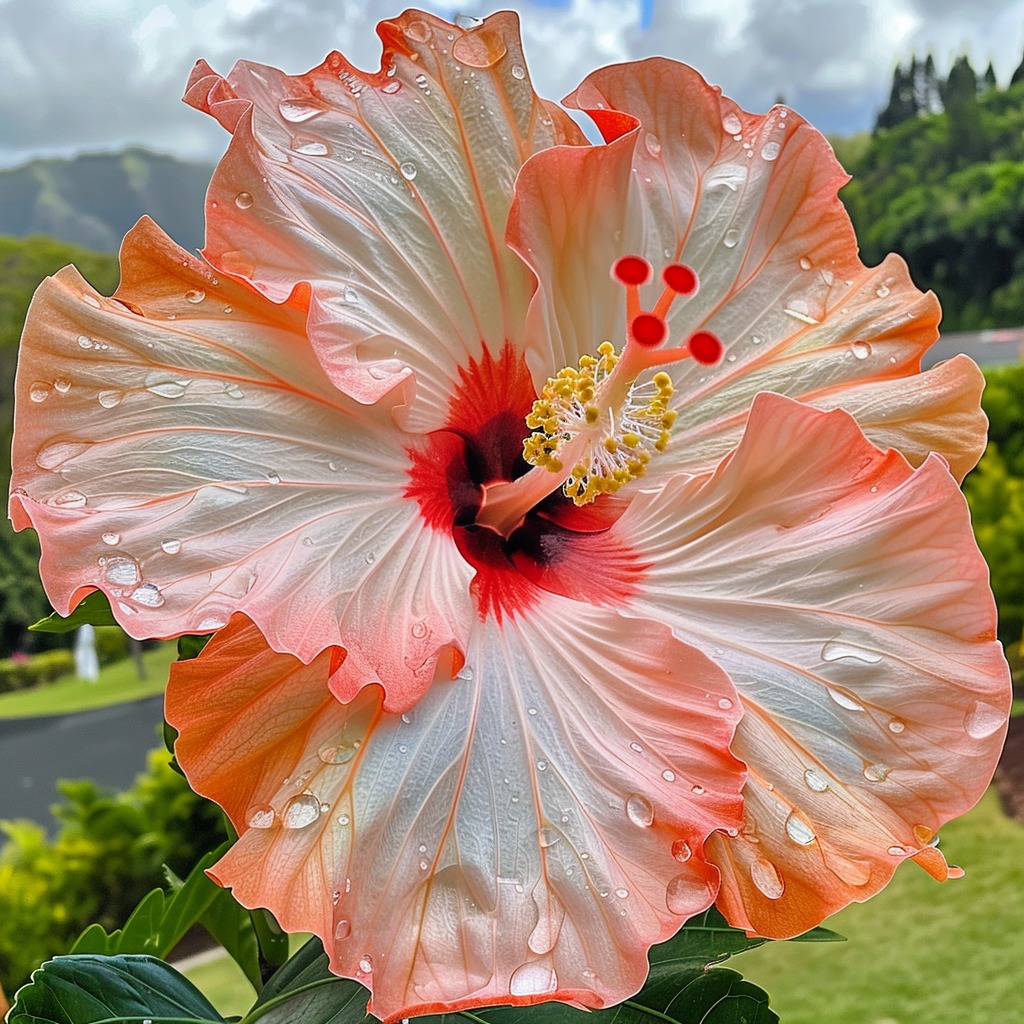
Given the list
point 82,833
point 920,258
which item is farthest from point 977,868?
point 920,258

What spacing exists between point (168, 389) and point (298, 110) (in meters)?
0.16

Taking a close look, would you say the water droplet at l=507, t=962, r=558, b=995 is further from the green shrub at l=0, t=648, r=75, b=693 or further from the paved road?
the green shrub at l=0, t=648, r=75, b=693

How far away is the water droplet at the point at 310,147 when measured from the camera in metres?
0.48

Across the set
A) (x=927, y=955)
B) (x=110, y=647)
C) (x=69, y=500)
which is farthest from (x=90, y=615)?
(x=110, y=647)

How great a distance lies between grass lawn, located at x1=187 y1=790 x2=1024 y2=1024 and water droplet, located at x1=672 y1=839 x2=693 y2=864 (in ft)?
7.85

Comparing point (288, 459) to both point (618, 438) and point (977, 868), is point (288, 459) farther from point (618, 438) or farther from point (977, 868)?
point (977, 868)

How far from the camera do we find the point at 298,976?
1.67 ft

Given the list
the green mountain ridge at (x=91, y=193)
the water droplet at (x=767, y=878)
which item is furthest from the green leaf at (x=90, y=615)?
the green mountain ridge at (x=91, y=193)

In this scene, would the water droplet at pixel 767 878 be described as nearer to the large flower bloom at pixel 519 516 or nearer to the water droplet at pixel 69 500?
the large flower bloom at pixel 519 516

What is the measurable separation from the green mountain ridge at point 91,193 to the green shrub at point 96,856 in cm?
228

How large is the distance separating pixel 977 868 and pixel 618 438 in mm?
3002

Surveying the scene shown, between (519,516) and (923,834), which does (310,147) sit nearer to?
(519,516)

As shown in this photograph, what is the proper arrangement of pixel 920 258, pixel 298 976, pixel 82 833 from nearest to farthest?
pixel 298 976, pixel 82 833, pixel 920 258

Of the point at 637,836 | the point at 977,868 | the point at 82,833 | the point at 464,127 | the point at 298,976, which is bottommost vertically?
the point at 977,868
